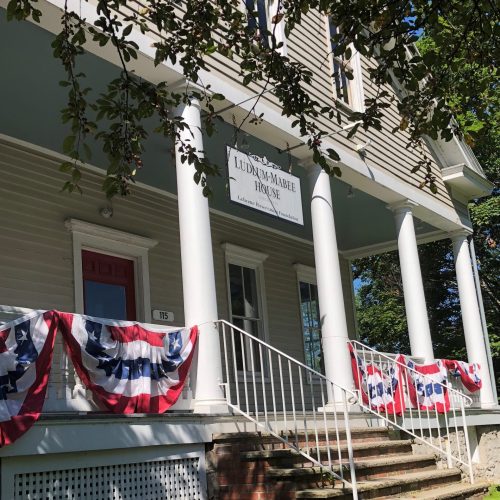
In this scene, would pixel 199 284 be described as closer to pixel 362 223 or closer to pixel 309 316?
pixel 362 223

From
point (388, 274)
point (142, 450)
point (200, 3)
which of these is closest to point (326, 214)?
point (142, 450)

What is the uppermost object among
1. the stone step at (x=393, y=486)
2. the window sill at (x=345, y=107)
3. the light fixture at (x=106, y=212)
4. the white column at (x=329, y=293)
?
the window sill at (x=345, y=107)

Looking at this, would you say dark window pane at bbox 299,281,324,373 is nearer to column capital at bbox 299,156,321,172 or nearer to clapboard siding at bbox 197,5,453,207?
clapboard siding at bbox 197,5,453,207

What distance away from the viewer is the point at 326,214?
9.97 metres

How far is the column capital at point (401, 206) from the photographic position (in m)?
12.4

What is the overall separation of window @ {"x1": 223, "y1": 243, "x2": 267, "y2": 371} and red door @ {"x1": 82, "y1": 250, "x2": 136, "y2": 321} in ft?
7.73

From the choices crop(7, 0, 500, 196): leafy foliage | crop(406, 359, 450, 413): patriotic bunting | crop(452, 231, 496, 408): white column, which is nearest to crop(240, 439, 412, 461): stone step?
crop(406, 359, 450, 413): patriotic bunting

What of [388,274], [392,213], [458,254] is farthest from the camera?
[388,274]

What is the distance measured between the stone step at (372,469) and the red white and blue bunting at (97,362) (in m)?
1.23

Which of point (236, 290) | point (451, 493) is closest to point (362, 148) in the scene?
point (236, 290)

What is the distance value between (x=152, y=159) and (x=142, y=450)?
482 centimetres

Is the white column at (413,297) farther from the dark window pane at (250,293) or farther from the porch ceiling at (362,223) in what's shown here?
the dark window pane at (250,293)

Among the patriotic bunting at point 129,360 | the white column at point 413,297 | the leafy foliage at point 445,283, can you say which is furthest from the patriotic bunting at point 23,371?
the leafy foliage at point 445,283

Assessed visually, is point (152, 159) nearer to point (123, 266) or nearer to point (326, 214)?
point (123, 266)
